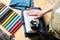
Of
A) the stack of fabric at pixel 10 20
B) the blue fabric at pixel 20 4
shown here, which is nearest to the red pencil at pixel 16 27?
the stack of fabric at pixel 10 20

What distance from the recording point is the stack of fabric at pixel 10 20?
992 mm

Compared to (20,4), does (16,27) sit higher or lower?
lower

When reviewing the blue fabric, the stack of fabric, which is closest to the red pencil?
the stack of fabric

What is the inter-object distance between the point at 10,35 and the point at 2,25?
0.32ft

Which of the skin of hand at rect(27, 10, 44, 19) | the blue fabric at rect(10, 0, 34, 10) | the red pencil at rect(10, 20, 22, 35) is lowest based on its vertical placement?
the red pencil at rect(10, 20, 22, 35)

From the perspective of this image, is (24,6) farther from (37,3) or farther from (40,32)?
(40,32)

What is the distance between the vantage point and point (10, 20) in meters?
1.02

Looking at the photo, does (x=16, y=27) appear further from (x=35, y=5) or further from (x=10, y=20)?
(x=35, y=5)

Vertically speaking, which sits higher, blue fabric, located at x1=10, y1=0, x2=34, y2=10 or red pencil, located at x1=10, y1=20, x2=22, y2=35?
blue fabric, located at x1=10, y1=0, x2=34, y2=10

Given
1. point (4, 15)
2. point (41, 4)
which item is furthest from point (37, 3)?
point (4, 15)

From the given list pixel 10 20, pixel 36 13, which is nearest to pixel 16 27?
pixel 10 20

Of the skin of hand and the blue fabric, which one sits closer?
the skin of hand

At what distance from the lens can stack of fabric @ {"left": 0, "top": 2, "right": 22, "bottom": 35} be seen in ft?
3.25

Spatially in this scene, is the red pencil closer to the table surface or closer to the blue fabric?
the table surface
